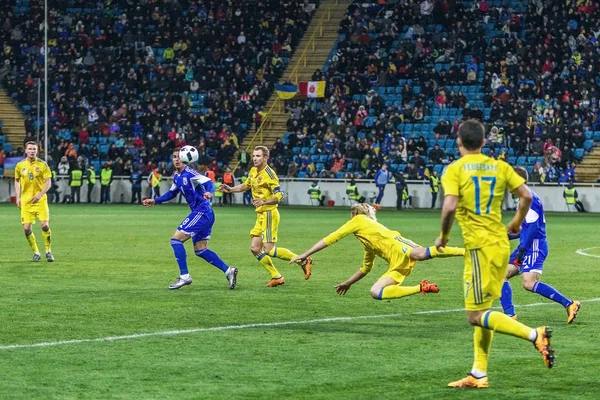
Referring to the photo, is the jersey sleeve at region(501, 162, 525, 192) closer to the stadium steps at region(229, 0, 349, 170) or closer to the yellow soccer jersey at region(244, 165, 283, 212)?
the yellow soccer jersey at region(244, 165, 283, 212)

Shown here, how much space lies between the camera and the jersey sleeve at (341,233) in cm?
1259

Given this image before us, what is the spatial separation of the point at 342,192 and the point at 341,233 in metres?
36.1

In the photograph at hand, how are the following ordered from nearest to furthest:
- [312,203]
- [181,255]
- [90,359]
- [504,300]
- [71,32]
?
[90,359]
[504,300]
[181,255]
[312,203]
[71,32]

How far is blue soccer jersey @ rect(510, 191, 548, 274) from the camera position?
41.0 ft

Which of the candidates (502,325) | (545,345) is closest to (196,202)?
(502,325)

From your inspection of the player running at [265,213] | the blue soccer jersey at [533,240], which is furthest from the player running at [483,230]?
the player running at [265,213]

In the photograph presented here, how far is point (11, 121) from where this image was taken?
57750mm

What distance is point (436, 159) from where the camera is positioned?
47625 millimetres

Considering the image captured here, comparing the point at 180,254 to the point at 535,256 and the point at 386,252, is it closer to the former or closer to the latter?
the point at 386,252

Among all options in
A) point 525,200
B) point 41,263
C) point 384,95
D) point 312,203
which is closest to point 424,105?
point 384,95

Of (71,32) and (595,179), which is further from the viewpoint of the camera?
(71,32)

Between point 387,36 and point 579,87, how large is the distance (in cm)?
1038

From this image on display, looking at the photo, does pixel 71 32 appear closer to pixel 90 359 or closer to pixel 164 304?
pixel 164 304

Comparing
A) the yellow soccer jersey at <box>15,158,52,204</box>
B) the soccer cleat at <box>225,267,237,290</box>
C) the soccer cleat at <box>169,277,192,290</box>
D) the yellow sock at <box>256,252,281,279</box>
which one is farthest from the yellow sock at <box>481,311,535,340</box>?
the yellow soccer jersey at <box>15,158,52,204</box>
